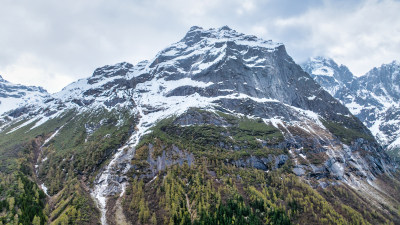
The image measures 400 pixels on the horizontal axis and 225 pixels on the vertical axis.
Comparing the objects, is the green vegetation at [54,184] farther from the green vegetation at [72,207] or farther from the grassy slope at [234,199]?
the grassy slope at [234,199]

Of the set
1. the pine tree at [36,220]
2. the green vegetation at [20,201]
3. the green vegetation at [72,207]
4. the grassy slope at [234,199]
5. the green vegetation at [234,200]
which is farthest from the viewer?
the grassy slope at [234,199]

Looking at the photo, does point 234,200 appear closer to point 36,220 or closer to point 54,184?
point 36,220

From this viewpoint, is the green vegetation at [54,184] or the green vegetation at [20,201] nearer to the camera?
the green vegetation at [20,201]

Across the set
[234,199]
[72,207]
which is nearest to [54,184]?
[72,207]

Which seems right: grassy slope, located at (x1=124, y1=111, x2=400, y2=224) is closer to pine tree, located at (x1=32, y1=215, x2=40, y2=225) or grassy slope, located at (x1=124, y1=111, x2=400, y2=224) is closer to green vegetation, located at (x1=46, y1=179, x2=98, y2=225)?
green vegetation, located at (x1=46, y1=179, x2=98, y2=225)

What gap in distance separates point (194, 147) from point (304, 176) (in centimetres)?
8729

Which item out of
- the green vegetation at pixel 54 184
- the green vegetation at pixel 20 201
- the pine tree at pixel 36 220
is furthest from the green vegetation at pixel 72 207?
the pine tree at pixel 36 220

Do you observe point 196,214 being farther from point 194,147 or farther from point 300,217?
point 194,147

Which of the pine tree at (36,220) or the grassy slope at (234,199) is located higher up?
the grassy slope at (234,199)

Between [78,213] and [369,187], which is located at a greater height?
[369,187]

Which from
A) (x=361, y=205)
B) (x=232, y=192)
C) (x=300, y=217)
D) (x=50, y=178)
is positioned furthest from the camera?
(x=50, y=178)

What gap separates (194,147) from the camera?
191 metres

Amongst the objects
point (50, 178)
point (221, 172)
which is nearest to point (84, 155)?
point (50, 178)

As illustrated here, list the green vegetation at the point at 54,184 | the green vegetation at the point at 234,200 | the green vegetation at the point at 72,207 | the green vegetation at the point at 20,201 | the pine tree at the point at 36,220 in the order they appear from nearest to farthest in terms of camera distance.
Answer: the pine tree at the point at 36,220 < the green vegetation at the point at 20,201 < the green vegetation at the point at 72,207 < the green vegetation at the point at 54,184 < the green vegetation at the point at 234,200
